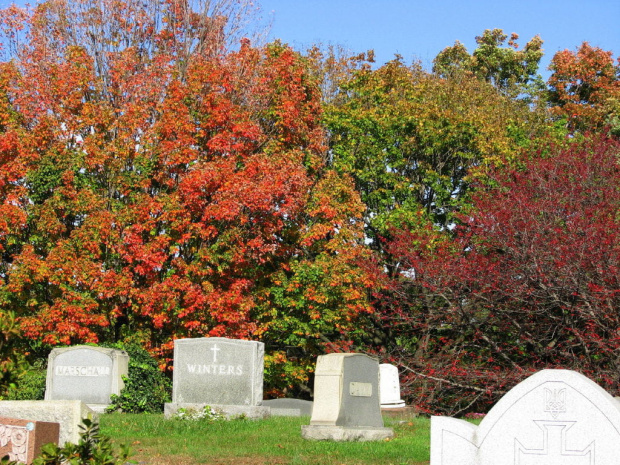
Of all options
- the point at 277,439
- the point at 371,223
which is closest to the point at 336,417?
the point at 277,439

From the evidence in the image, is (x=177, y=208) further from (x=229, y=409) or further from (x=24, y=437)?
(x=24, y=437)

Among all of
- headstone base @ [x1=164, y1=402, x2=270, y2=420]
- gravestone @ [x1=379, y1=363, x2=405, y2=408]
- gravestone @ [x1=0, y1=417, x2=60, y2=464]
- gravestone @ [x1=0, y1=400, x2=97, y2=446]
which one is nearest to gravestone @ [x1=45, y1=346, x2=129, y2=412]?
headstone base @ [x1=164, y1=402, x2=270, y2=420]

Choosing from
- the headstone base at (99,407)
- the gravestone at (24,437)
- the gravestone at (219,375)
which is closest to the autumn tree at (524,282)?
the gravestone at (219,375)

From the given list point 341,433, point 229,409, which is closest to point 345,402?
point 341,433

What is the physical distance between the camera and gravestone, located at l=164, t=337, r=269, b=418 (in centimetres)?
1406

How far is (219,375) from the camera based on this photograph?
14203 millimetres

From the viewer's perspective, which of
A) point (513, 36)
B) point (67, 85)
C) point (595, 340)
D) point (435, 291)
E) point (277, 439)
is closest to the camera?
point (277, 439)

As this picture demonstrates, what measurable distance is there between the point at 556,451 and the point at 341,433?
5.39m

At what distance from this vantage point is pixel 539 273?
15555 millimetres

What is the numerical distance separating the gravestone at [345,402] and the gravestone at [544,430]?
5.06 m

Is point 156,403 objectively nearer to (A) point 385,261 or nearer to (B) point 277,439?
(B) point 277,439

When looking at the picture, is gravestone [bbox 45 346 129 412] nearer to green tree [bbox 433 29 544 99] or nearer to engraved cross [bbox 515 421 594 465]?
engraved cross [bbox 515 421 594 465]

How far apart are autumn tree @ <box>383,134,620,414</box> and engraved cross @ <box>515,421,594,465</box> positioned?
9.33 m

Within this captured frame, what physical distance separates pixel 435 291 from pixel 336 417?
669 centimetres
